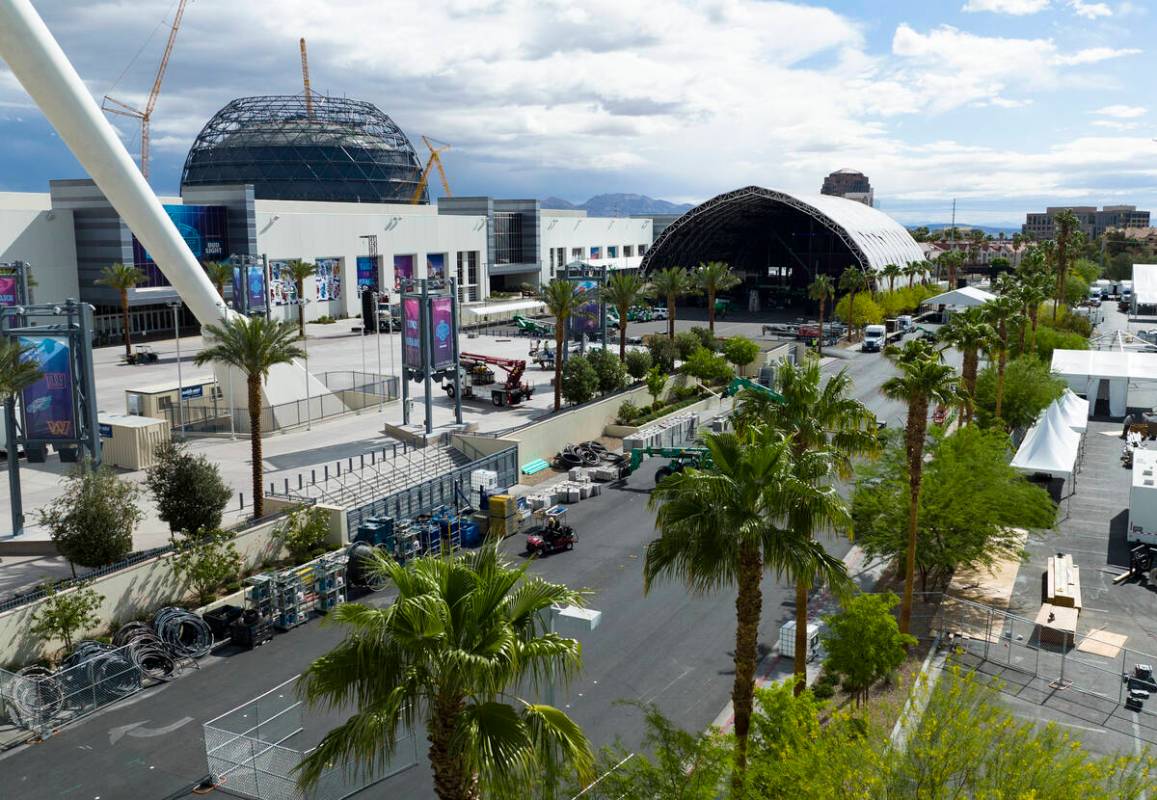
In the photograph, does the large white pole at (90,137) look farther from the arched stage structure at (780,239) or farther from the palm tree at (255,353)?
the arched stage structure at (780,239)

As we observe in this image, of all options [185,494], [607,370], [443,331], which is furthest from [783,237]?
[185,494]

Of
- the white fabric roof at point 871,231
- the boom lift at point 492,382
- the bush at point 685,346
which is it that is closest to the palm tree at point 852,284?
the white fabric roof at point 871,231

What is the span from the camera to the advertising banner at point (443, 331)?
146ft

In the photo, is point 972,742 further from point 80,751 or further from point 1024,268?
point 1024,268

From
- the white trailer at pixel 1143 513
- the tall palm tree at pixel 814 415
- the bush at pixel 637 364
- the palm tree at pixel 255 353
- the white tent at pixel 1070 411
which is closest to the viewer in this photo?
the tall palm tree at pixel 814 415

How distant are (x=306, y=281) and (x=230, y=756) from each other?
77.6m

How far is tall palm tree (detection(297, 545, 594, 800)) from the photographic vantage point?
10.3 m

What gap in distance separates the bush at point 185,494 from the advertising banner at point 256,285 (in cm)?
3248

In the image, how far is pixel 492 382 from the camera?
57531 millimetres

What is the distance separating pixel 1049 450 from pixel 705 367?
917 inches

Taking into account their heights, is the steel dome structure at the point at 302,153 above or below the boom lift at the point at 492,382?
above

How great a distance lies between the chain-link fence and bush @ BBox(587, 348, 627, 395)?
33846 millimetres

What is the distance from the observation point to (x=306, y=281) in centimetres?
9219

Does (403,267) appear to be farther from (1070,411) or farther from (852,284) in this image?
(1070,411)
